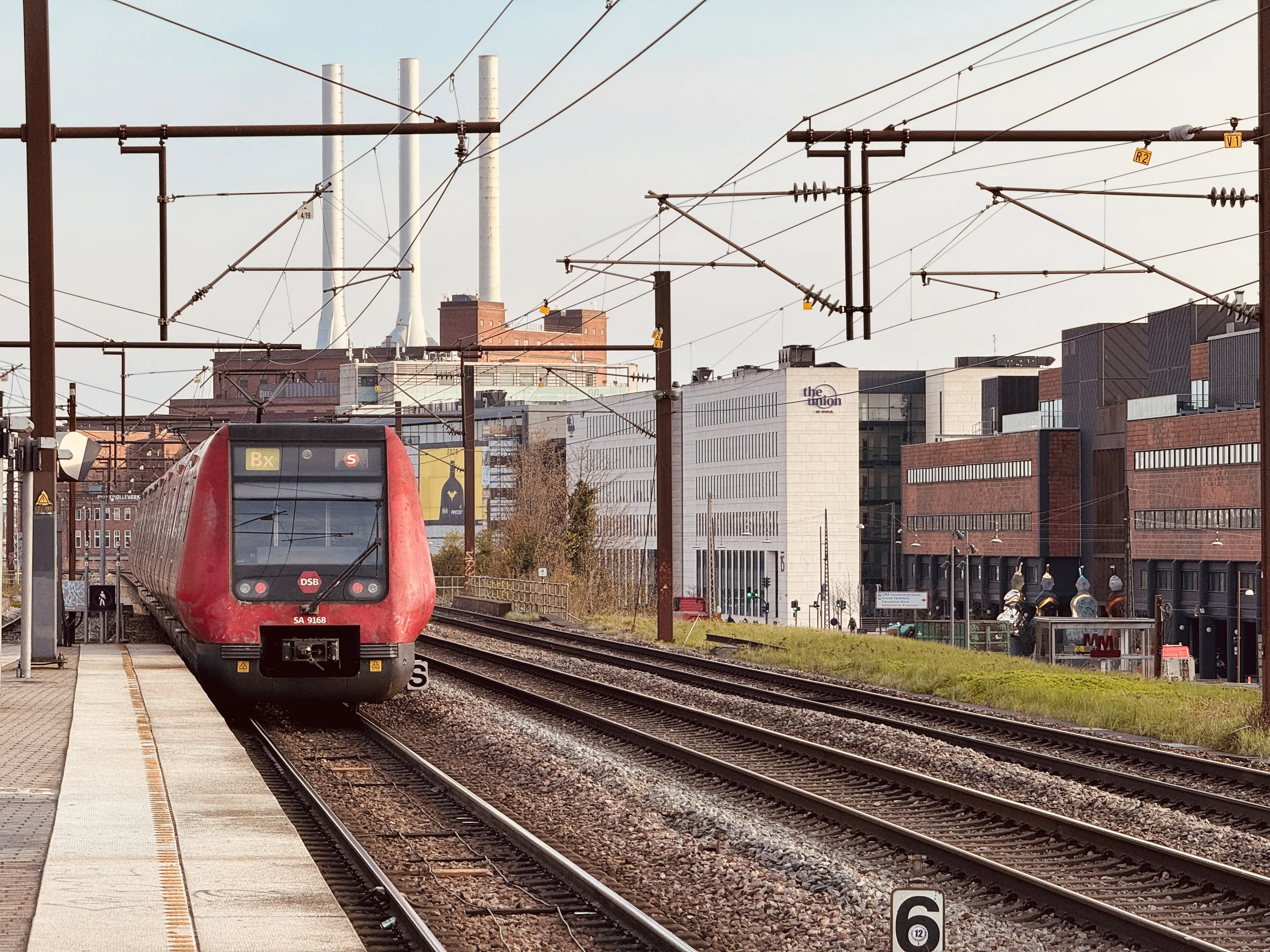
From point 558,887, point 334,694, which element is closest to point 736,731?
point 334,694

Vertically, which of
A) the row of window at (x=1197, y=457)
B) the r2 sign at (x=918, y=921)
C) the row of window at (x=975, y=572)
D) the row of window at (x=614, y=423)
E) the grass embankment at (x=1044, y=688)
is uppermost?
the row of window at (x=614, y=423)

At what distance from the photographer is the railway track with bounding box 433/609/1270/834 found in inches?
582

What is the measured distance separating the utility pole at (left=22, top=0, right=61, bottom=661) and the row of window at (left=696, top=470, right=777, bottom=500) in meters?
117

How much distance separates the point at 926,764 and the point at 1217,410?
280 ft

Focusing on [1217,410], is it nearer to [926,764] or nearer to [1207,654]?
[1207,654]

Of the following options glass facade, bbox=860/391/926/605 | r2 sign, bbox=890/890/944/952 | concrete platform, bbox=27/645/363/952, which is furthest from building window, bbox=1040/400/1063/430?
r2 sign, bbox=890/890/944/952

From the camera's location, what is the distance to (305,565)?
18.5 m

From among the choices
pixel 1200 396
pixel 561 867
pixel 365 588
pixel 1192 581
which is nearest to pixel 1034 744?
pixel 365 588

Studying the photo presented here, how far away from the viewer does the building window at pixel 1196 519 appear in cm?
9131

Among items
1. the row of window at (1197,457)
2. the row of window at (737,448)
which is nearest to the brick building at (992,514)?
the row of window at (1197,457)

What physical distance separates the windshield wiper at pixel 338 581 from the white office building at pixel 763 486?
11040 centimetres

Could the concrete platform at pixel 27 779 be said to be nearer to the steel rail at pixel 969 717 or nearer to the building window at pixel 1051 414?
the steel rail at pixel 969 717

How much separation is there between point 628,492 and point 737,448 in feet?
42.6

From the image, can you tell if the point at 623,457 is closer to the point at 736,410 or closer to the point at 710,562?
the point at 736,410
